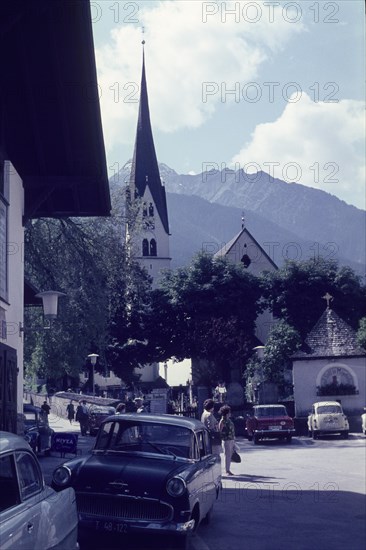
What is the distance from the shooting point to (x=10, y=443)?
19.8ft

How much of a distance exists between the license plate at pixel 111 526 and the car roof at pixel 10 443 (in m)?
2.84

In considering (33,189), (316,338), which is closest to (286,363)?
(316,338)

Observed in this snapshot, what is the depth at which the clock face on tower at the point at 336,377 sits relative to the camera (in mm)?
A: 38656

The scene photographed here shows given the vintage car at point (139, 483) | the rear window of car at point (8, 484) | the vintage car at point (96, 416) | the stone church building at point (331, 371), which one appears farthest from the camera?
the stone church building at point (331, 371)

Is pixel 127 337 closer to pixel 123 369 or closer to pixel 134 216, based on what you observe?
pixel 123 369

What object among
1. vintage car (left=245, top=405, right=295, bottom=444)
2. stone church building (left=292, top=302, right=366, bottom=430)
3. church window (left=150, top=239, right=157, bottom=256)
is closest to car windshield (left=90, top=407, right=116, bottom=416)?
vintage car (left=245, top=405, right=295, bottom=444)

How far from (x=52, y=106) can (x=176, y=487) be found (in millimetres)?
7592

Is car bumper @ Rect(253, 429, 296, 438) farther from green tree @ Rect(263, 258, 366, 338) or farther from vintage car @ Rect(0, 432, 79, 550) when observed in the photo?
green tree @ Rect(263, 258, 366, 338)

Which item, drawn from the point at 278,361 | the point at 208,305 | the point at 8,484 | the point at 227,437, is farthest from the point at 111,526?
the point at 208,305

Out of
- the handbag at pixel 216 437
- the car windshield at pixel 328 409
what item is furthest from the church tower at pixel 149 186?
the handbag at pixel 216 437

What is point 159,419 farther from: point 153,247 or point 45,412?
point 153,247

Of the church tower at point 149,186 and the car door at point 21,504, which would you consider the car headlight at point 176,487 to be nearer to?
the car door at point 21,504

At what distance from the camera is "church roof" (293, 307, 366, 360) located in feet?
130

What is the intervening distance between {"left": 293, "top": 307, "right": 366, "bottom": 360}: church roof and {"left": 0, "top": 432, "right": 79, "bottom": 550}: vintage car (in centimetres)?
3356
